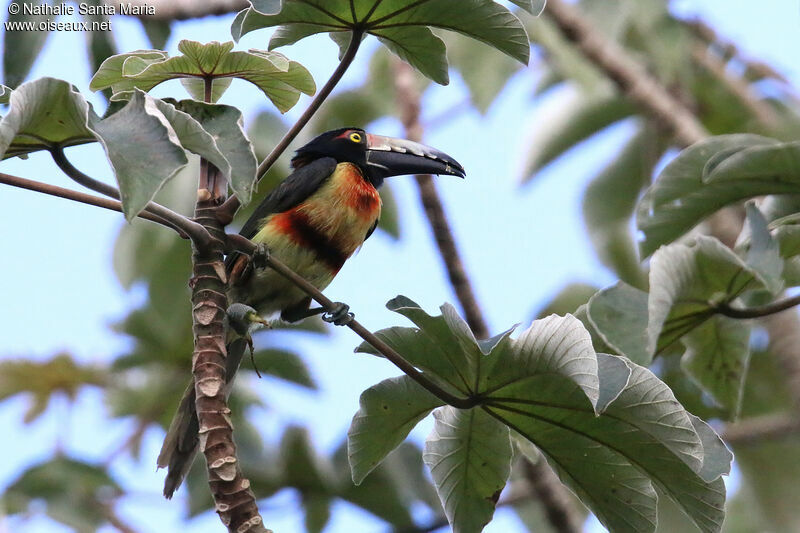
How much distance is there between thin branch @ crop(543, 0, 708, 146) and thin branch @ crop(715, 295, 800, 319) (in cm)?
305

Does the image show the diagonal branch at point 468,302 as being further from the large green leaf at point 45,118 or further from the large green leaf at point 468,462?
the large green leaf at point 45,118

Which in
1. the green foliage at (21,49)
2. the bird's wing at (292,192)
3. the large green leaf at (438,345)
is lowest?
the large green leaf at (438,345)

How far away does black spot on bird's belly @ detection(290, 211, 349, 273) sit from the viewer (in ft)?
11.1

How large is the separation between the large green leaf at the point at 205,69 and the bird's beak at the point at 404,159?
1.00 meters

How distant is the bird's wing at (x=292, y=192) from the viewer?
136 inches

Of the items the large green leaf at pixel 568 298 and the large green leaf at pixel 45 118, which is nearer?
the large green leaf at pixel 45 118

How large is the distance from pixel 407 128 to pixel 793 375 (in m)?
2.44

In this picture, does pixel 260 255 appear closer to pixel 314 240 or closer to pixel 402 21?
pixel 402 21

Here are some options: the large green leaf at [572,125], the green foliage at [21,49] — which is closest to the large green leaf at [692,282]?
the green foliage at [21,49]

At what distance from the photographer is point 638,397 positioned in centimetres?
198

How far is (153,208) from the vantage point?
1.96 m

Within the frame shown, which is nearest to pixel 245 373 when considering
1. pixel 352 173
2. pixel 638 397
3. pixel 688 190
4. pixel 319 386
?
pixel 319 386

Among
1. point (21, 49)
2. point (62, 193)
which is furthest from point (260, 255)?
point (21, 49)

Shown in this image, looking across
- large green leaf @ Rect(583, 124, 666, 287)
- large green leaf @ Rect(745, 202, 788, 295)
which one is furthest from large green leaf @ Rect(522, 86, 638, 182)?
large green leaf @ Rect(745, 202, 788, 295)
